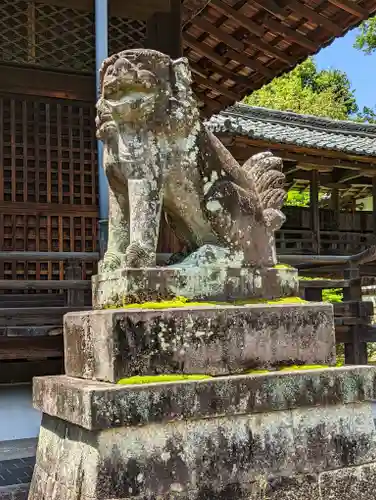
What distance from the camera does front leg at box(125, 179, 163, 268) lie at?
297cm

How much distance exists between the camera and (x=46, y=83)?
760cm

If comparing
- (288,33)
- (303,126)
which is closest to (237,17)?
(288,33)

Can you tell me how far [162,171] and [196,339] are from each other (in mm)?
909

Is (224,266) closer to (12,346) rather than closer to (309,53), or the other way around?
(12,346)

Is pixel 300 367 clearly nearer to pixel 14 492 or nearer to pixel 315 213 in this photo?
pixel 14 492

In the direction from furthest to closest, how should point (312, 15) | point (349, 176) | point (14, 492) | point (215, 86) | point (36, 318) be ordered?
point (349, 176) < point (215, 86) < point (312, 15) < point (36, 318) < point (14, 492)

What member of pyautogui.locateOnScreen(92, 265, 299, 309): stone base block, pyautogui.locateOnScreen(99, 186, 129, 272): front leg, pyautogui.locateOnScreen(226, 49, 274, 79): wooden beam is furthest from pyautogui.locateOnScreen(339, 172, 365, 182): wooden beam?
pyautogui.locateOnScreen(99, 186, 129, 272): front leg

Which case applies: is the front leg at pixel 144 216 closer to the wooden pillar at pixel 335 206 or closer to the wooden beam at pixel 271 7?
the wooden beam at pixel 271 7

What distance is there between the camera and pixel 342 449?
9.76 feet

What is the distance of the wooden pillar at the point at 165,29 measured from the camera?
7934 millimetres

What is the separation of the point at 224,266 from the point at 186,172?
0.55 metres

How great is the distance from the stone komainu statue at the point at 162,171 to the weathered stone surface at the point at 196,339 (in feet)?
1.12

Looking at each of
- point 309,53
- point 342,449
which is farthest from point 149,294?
point 309,53


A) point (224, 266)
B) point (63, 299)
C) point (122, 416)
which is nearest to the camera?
point (122, 416)
